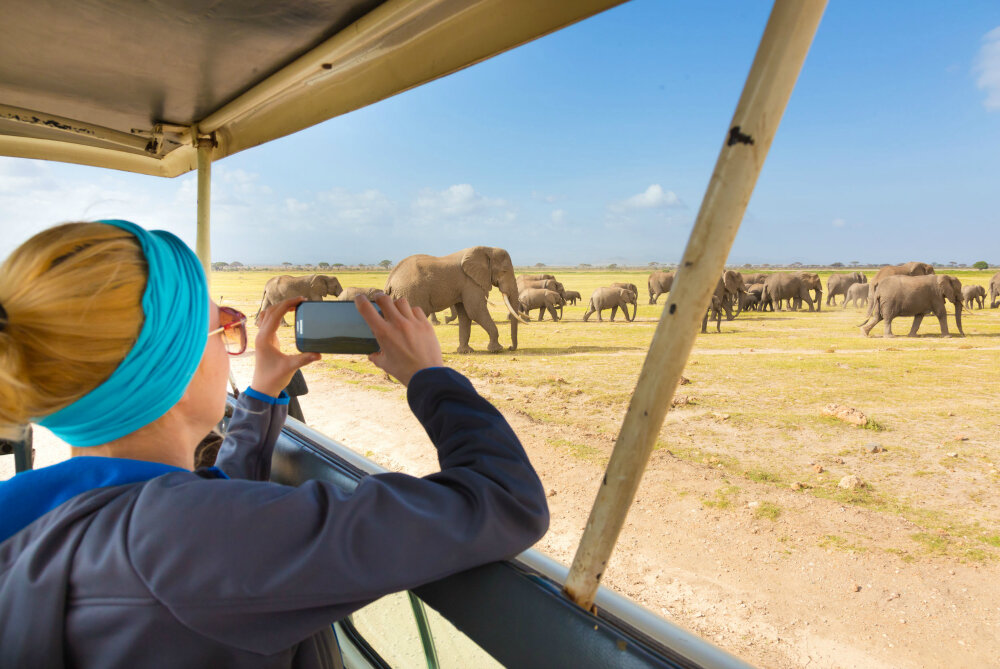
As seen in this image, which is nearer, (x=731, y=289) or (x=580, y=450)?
(x=580, y=450)

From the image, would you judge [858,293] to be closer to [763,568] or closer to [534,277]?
[534,277]

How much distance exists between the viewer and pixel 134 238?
371mm

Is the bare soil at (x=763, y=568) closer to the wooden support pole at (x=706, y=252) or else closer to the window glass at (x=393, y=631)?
the window glass at (x=393, y=631)

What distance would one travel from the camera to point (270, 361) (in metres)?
0.65

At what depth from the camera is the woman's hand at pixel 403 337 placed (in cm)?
47

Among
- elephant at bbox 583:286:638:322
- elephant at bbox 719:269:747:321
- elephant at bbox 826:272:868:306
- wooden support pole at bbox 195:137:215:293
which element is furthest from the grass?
elephant at bbox 826:272:868:306

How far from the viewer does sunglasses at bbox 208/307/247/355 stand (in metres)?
0.54

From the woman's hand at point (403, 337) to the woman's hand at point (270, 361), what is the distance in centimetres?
18

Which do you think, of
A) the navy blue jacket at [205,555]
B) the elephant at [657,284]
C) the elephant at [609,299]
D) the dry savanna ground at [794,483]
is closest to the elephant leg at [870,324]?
the dry savanna ground at [794,483]

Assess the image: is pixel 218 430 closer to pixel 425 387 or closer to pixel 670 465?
pixel 425 387

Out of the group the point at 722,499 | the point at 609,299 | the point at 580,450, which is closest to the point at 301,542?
the point at 722,499

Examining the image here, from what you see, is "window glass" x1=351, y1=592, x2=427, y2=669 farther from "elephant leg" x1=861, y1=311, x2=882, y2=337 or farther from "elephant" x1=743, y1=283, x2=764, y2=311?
"elephant" x1=743, y1=283, x2=764, y2=311

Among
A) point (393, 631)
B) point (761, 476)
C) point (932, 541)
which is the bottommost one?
point (932, 541)

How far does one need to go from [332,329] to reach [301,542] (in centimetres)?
28
